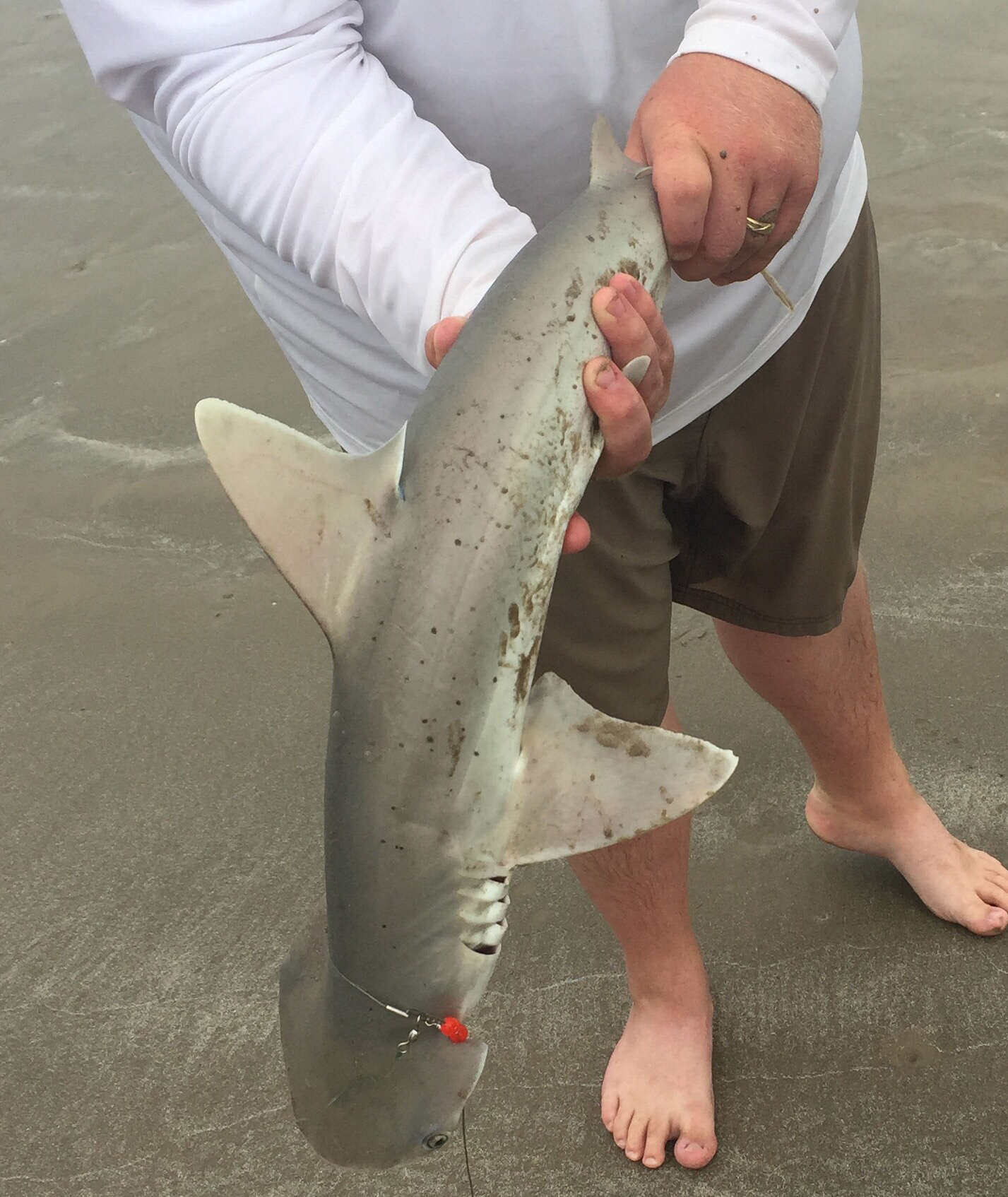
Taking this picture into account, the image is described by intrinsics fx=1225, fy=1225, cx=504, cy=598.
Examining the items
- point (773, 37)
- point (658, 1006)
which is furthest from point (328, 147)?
point (658, 1006)

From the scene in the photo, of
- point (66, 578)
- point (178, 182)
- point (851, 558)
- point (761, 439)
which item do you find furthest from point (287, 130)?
point (66, 578)

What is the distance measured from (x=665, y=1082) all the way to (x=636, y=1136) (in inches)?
3.5

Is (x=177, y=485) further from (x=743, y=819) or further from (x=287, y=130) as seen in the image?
(x=287, y=130)

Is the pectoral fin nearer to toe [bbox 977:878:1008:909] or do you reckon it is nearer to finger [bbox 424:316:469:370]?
finger [bbox 424:316:469:370]

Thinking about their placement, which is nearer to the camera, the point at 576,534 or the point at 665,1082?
the point at 576,534

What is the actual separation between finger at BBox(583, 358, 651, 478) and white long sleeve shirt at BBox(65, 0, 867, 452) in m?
0.20

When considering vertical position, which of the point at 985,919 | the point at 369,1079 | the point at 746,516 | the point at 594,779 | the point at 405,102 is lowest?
the point at 985,919

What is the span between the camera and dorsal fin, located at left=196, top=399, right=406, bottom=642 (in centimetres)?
104

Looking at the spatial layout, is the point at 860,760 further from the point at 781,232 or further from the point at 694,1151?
the point at 781,232

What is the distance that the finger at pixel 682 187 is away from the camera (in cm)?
115

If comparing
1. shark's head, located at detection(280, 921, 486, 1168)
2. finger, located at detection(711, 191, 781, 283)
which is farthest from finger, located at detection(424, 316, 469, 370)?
shark's head, located at detection(280, 921, 486, 1168)

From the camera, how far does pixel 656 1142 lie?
5.69 ft

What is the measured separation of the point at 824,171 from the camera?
1.47m

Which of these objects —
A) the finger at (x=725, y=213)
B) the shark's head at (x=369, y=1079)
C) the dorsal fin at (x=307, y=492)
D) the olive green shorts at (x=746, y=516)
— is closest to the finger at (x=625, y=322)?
the finger at (x=725, y=213)
